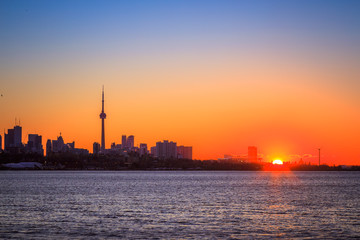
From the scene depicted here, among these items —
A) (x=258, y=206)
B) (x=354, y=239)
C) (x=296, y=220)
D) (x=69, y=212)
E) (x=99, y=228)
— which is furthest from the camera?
(x=258, y=206)

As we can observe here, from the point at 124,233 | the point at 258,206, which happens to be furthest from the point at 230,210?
the point at 124,233

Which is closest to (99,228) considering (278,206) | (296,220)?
(296,220)

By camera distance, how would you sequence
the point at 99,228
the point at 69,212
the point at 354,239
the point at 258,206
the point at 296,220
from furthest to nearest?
the point at 258,206
the point at 69,212
the point at 296,220
the point at 99,228
the point at 354,239

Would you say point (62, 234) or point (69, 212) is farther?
point (69, 212)

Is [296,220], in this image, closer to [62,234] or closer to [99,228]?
[99,228]

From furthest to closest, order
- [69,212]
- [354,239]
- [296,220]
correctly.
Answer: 1. [69,212]
2. [296,220]
3. [354,239]

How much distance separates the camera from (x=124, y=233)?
54.3m

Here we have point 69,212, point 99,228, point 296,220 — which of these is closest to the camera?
point 99,228

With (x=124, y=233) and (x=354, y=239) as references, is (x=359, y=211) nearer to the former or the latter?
(x=354, y=239)

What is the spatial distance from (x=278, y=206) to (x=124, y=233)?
40493 mm

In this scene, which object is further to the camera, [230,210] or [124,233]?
[230,210]

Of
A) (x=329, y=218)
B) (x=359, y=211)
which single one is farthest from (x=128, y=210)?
(x=359, y=211)

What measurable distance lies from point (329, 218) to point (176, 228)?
2400 cm

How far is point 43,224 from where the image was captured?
6166 centimetres
